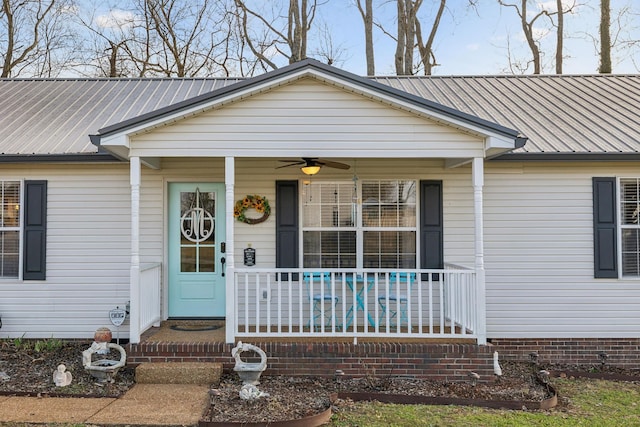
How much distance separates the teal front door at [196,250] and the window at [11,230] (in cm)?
205

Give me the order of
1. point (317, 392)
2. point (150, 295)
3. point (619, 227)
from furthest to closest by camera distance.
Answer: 1. point (619, 227)
2. point (150, 295)
3. point (317, 392)

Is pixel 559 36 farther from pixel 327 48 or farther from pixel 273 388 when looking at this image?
pixel 273 388

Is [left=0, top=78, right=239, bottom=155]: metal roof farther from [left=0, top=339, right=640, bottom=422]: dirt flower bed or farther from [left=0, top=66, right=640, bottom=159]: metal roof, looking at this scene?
[left=0, top=339, right=640, bottom=422]: dirt flower bed

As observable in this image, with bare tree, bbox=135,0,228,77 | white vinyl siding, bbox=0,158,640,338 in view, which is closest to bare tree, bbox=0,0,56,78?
bare tree, bbox=135,0,228,77

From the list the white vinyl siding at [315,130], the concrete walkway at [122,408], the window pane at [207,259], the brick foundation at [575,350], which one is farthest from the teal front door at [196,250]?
the brick foundation at [575,350]

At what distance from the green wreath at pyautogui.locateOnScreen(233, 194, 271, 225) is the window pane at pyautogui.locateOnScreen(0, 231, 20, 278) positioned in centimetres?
305

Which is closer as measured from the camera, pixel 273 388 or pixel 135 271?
pixel 273 388

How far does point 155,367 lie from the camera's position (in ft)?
18.3

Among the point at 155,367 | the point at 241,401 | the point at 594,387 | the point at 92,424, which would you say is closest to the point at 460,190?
the point at 594,387

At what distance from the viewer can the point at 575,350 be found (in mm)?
6793

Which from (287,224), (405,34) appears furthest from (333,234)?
(405,34)

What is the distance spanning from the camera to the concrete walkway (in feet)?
14.6

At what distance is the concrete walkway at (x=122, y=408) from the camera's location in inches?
175

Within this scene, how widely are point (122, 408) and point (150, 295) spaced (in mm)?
1852
